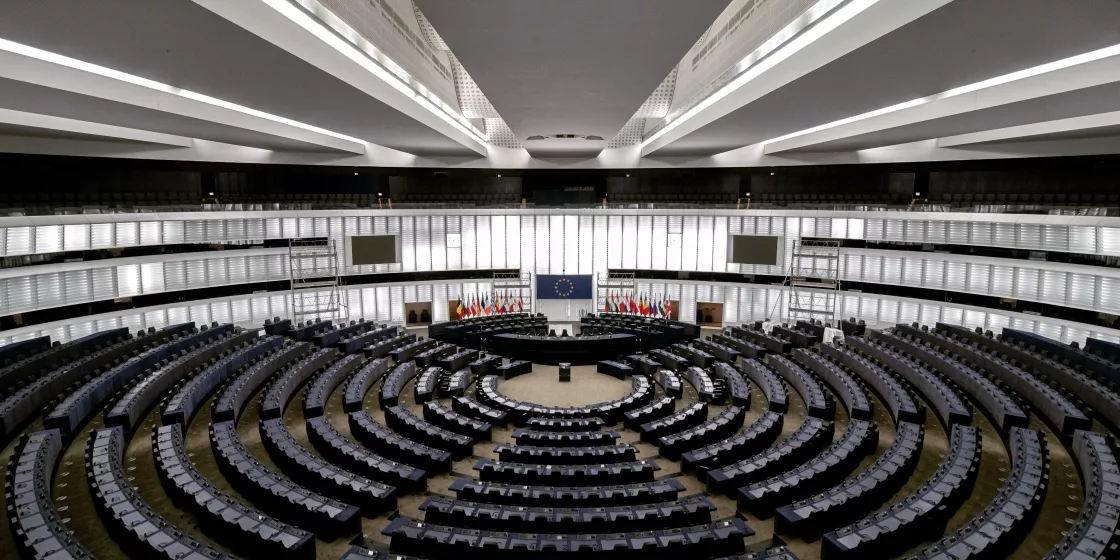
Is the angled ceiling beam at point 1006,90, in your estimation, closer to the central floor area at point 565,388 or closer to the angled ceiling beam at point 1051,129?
the angled ceiling beam at point 1051,129

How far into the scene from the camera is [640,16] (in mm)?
8867

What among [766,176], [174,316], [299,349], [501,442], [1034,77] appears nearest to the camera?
[1034,77]

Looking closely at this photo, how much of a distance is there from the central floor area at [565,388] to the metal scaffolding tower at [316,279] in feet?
40.0

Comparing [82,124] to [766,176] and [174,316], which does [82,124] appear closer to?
[174,316]

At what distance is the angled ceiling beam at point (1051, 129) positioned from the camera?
1769 centimetres

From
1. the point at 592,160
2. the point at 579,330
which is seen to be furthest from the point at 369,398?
the point at 592,160

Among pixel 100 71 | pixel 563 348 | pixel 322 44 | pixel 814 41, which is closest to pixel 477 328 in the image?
pixel 563 348

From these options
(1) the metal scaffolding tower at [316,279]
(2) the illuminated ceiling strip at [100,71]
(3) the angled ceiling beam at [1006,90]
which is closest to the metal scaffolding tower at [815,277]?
(3) the angled ceiling beam at [1006,90]

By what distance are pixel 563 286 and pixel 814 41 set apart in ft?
75.7

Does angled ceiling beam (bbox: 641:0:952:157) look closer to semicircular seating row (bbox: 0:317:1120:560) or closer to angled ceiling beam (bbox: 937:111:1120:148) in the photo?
semicircular seating row (bbox: 0:317:1120:560)

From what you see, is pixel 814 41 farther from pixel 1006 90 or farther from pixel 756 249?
pixel 756 249

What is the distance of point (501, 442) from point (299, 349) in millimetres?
11031

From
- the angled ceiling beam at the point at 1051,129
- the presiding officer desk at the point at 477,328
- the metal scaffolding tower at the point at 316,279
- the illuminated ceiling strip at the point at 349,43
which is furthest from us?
the metal scaffolding tower at the point at 316,279

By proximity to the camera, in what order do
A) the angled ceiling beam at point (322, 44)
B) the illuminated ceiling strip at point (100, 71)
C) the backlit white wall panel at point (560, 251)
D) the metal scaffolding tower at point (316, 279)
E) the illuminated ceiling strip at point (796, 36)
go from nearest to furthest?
the angled ceiling beam at point (322, 44) < the illuminated ceiling strip at point (796, 36) < the illuminated ceiling strip at point (100, 71) < the backlit white wall panel at point (560, 251) < the metal scaffolding tower at point (316, 279)
